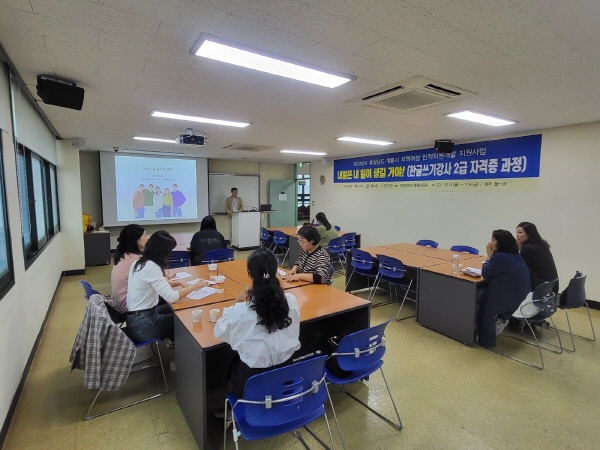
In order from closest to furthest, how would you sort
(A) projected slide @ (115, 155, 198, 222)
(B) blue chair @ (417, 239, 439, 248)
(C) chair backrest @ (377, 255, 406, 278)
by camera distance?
(C) chair backrest @ (377, 255, 406, 278) < (B) blue chair @ (417, 239, 439, 248) < (A) projected slide @ (115, 155, 198, 222)

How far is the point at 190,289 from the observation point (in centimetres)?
263

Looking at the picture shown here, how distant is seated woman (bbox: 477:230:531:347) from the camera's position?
3117 mm

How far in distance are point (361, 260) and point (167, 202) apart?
19.3ft

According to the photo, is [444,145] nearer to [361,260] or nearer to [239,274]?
[361,260]

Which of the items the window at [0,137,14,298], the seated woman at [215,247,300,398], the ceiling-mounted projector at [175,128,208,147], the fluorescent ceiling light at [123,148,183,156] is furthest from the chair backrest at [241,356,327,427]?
the fluorescent ceiling light at [123,148,183,156]

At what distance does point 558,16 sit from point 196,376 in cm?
290

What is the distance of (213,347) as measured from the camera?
5.91ft

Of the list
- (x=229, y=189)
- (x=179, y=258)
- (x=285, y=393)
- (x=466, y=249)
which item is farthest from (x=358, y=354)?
(x=229, y=189)

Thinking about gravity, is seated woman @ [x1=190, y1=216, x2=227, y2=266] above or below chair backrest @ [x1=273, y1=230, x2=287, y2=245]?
above

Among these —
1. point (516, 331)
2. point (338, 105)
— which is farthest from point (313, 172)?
point (516, 331)

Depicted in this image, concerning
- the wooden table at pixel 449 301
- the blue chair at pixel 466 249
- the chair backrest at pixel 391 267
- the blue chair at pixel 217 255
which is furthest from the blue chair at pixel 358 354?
the blue chair at pixel 466 249

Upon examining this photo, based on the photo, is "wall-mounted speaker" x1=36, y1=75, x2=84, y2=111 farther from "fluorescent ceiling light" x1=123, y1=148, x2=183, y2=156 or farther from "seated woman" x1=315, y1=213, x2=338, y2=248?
"fluorescent ceiling light" x1=123, y1=148, x2=183, y2=156

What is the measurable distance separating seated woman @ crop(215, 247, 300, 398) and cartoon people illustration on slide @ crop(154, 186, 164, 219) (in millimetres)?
7293

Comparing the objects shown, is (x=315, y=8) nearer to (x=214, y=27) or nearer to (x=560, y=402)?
(x=214, y=27)
